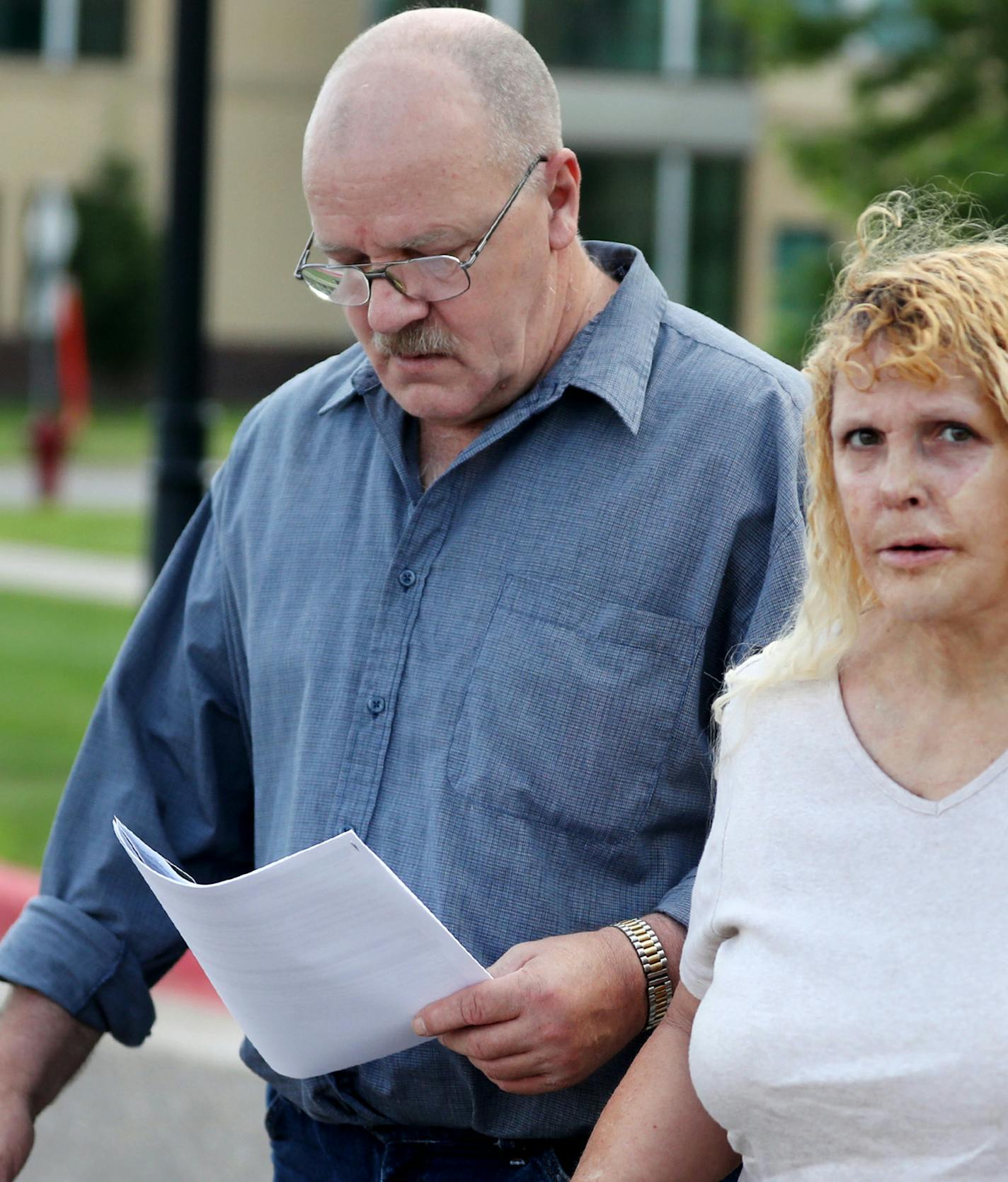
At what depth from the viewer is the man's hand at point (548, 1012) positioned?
2.09 metres

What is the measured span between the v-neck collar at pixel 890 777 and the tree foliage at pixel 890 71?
40.1ft

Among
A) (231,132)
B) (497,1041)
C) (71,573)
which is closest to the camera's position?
(497,1041)

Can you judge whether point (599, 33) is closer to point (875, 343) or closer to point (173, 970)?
point (173, 970)

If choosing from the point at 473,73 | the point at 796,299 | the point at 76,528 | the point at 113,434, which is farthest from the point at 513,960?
the point at 113,434

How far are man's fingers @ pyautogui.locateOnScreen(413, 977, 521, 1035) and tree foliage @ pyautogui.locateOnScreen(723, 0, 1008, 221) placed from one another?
1216 centimetres

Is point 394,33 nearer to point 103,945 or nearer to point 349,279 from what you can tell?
point 349,279

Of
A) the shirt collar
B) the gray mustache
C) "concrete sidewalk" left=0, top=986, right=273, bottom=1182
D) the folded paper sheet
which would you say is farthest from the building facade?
the folded paper sheet

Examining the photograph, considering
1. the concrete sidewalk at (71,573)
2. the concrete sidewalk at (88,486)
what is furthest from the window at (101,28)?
the concrete sidewalk at (71,573)

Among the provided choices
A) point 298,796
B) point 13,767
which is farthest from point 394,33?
point 13,767

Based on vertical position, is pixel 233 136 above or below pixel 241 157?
above

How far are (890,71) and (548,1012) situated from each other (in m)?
13.3

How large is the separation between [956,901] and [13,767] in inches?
252

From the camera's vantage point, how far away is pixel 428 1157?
2344mm

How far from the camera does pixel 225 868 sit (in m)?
2.69
